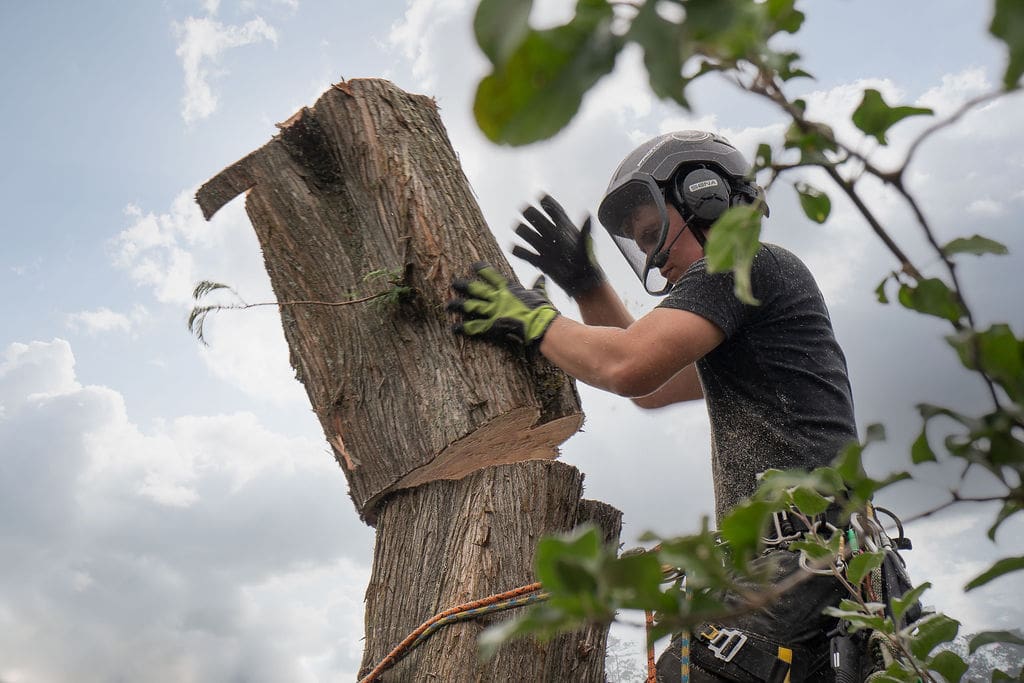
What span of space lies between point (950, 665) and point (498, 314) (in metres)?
1.49

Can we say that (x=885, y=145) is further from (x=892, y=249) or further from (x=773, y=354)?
(x=773, y=354)

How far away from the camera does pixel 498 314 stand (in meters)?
2.32

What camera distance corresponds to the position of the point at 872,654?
6.66 ft

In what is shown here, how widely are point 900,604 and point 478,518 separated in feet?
4.62

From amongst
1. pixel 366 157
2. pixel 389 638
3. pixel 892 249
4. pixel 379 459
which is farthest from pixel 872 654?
pixel 366 157

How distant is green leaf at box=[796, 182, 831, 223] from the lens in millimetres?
917

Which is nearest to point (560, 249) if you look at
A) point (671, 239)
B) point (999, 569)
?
point (671, 239)

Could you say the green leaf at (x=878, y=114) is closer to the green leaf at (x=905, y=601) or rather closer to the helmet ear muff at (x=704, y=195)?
the green leaf at (x=905, y=601)

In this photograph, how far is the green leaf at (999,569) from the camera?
26.8 inches

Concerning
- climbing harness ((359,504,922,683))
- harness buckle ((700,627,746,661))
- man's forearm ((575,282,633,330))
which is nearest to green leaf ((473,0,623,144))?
climbing harness ((359,504,922,683))

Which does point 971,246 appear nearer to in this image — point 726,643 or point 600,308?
point 726,643

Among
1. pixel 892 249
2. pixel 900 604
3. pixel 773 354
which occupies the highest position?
pixel 773 354

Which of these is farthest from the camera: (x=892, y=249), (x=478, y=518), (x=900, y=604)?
(x=478, y=518)

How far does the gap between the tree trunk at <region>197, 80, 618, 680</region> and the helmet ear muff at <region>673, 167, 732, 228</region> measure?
0.64 metres
